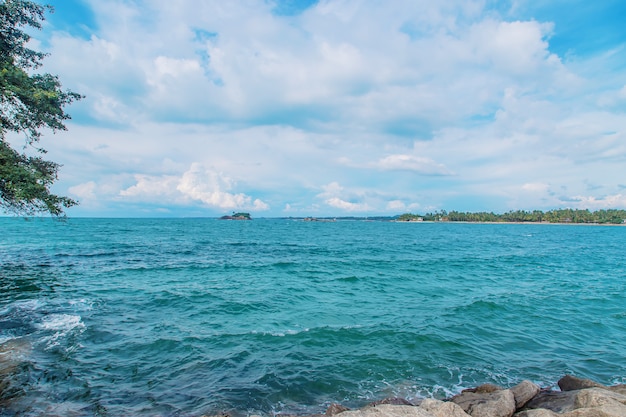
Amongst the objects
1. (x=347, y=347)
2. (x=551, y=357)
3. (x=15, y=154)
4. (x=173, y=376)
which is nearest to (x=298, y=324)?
(x=347, y=347)

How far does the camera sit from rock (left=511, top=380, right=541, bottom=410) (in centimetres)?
1017

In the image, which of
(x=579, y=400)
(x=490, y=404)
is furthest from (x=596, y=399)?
(x=490, y=404)

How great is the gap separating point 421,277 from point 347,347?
20073 millimetres

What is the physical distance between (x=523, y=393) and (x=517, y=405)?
0.56m

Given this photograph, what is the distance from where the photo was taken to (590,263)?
47.4 metres

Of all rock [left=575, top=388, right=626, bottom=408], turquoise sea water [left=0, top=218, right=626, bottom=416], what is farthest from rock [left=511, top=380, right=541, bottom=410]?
turquoise sea water [left=0, top=218, right=626, bottom=416]

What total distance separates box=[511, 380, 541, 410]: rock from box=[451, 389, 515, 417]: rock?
600 mm

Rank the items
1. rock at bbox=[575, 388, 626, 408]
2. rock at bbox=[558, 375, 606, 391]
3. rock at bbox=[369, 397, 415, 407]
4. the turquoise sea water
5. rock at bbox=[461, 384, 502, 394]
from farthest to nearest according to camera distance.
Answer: the turquoise sea water, rock at bbox=[461, 384, 502, 394], rock at bbox=[558, 375, 606, 391], rock at bbox=[369, 397, 415, 407], rock at bbox=[575, 388, 626, 408]

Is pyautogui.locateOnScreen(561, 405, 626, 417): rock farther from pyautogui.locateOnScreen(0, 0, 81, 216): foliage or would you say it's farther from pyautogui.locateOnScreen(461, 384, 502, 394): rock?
pyautogui.locateOnScreen(0, 0, 81, 216): foliage

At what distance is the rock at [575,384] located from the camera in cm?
1100

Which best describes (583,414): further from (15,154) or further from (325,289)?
A: (15,154)

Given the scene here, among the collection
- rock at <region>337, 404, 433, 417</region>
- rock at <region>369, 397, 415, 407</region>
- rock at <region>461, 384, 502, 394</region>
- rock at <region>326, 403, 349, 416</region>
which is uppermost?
rock at <region>337, 404, 433, 417</region>

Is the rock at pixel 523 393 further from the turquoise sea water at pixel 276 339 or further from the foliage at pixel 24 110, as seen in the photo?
the foliage at pixel 24 110

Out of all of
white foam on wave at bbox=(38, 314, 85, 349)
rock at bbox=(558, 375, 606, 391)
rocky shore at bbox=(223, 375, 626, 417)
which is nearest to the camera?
rocky shore at bbox=(223, 375, 626, 417)
